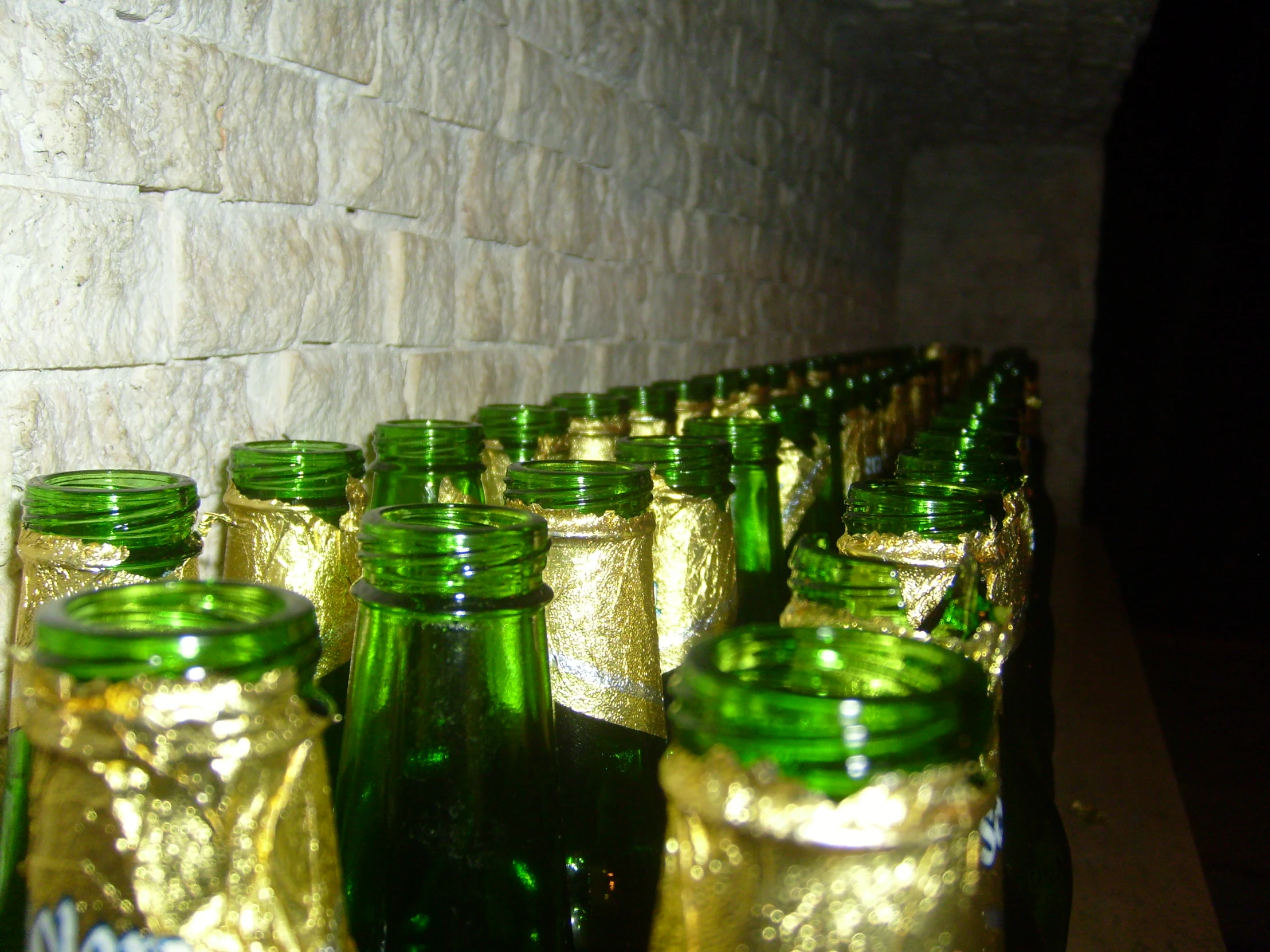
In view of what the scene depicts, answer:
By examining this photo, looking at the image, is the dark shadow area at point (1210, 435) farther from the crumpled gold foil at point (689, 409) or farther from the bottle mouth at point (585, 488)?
the bottle mouth at point (585, 488)

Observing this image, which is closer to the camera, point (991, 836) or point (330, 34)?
point (991, 836)

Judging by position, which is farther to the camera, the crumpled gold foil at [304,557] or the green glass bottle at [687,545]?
the green glass bottle at [687,545]

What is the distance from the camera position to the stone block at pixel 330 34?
2.87 feet

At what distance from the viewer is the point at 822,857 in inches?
11.9

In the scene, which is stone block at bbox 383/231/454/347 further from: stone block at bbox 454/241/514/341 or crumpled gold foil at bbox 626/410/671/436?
crumpled gold foil at bbox 626/410/671/436

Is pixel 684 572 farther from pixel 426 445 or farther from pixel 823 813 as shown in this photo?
pixel 823 813

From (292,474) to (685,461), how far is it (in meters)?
0.25

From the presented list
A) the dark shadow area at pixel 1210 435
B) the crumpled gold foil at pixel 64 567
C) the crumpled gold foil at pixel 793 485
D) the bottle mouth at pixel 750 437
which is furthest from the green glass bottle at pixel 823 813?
the dark shadow area at pixel 1210 435

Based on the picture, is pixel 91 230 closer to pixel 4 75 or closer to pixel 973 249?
pixel 4 75

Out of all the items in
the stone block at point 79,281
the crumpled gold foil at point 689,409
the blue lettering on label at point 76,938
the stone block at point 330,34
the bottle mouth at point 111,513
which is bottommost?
the blue lettering on label at point 76,938

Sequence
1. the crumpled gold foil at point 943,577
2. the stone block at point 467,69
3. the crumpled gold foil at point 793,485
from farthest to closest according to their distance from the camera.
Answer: the stone block at point 467,69
the crumpled gold foil at point 793,485
the crumpled gold foil at point 943,577

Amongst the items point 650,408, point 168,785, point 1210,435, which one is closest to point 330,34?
point 650,408

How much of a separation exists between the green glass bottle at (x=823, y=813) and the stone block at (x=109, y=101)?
0.56 m

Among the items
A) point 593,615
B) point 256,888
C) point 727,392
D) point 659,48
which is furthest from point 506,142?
point 256,888
